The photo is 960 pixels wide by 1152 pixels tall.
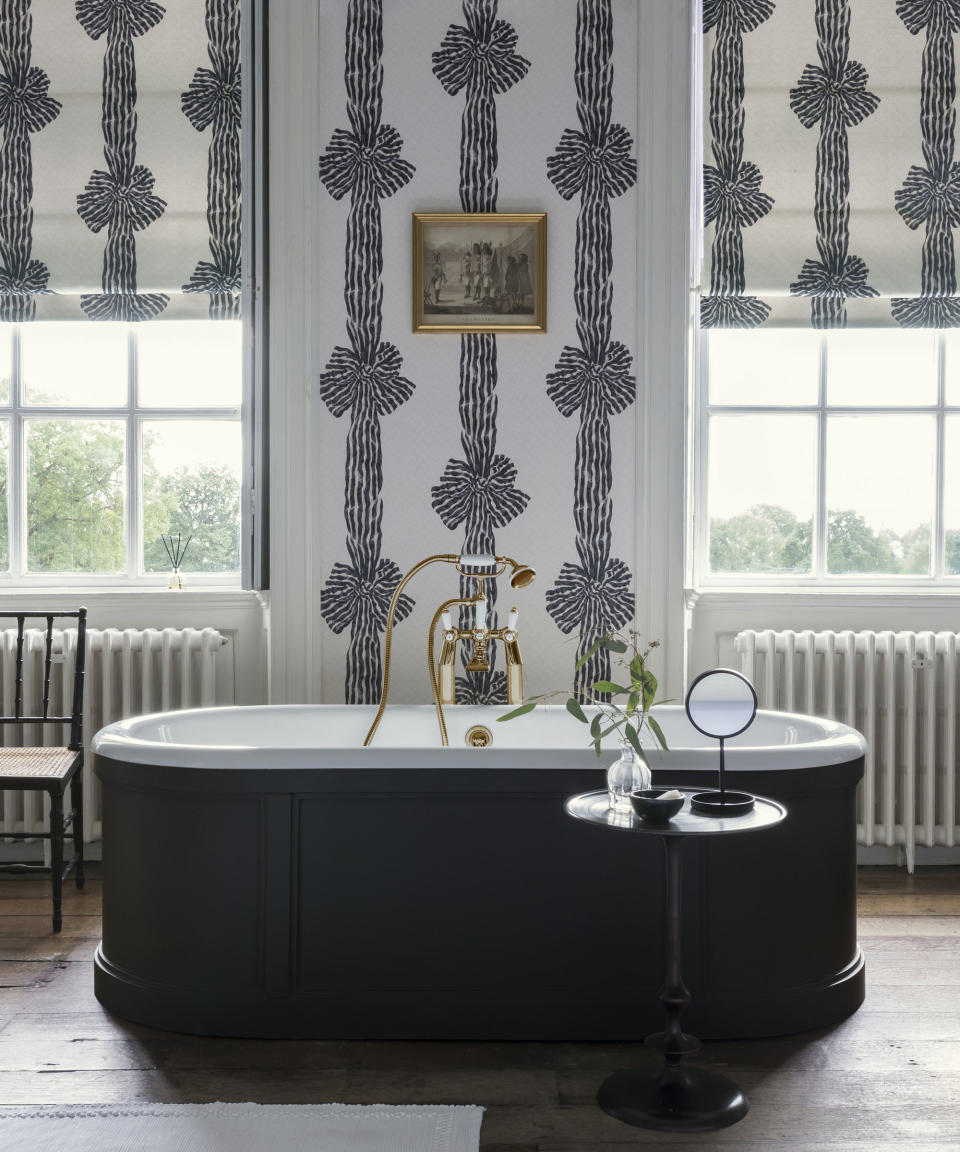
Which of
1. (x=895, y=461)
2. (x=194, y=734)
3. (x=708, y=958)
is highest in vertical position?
(x=895, y=461)

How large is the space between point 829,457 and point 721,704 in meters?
1.84

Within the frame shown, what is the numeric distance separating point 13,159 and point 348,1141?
2996 mm

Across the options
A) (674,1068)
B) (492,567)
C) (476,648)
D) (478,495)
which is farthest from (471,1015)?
(478,495)

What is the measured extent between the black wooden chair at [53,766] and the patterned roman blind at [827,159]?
7.12 feet

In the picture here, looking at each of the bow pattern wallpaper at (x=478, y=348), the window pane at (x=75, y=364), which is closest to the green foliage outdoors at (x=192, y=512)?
the window pane at (x=75, y=364)

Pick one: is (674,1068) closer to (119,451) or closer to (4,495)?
(119,451)

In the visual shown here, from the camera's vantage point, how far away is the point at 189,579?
368 centimetres

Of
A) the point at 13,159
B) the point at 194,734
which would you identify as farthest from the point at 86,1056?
the point at 13,159

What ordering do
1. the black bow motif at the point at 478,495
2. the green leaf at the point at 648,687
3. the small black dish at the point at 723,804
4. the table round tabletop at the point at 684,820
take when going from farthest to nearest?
the black bow motif at the point at 478,495 → the green leaf at the point at 648,687 → the small black dish at the point at 723,804 → the table round tabletop at the point at 684,820

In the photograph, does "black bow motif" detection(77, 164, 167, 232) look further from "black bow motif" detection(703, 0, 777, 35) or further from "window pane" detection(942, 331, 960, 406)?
"window pane" detection(942, 331, 960, 406)

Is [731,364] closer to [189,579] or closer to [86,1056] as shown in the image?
[189,579]

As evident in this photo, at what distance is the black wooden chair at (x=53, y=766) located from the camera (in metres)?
2.96

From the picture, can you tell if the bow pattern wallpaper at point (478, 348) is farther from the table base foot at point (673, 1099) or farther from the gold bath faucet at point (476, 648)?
the table base foot at point (673, 1099)

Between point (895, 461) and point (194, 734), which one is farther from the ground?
point (895, 461)
